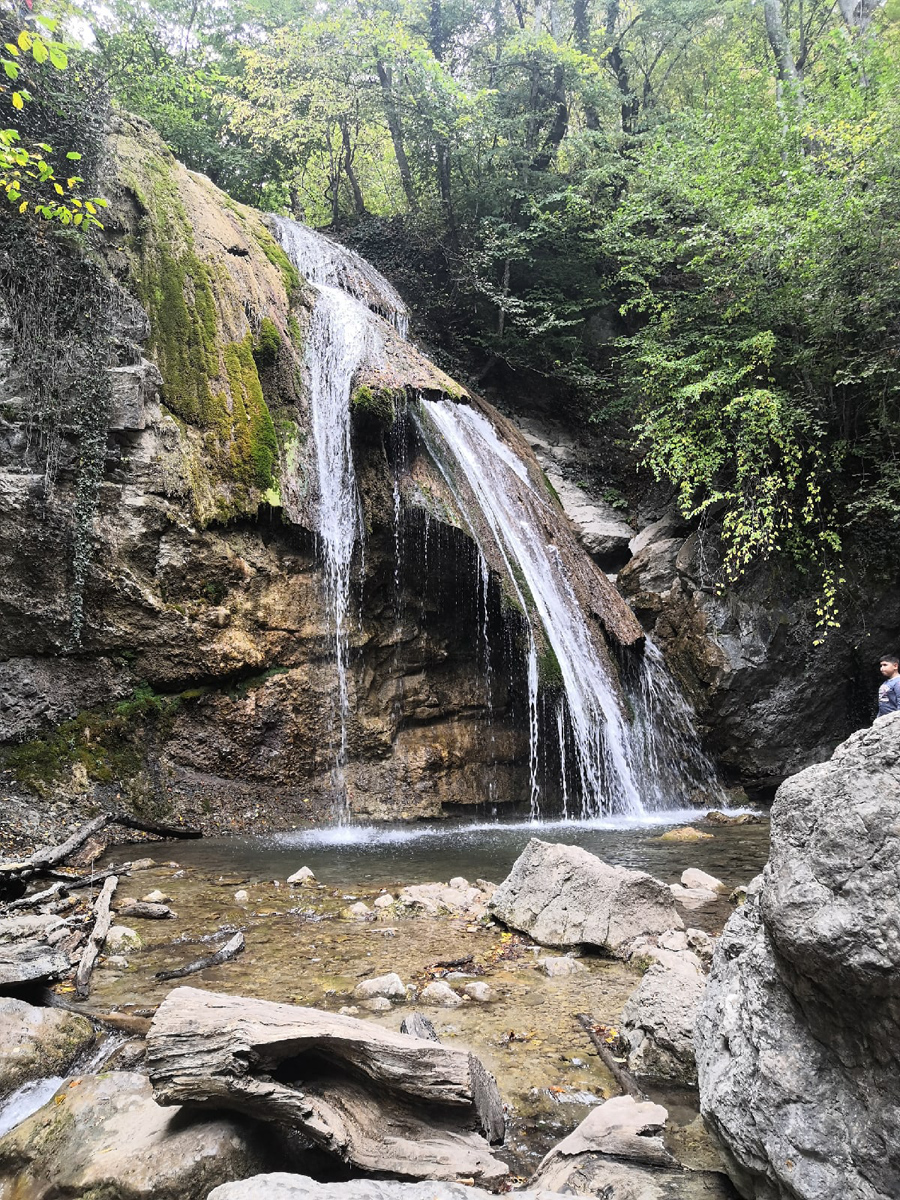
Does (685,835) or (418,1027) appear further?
(685,835)

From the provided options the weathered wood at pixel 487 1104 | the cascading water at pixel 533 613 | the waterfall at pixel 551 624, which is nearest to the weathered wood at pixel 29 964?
the weathered wood at pixel 487 1104

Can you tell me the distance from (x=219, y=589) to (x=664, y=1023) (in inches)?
267

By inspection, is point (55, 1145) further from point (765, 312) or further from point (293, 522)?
point (765, 312)

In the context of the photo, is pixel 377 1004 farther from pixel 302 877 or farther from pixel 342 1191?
pixel 302 877

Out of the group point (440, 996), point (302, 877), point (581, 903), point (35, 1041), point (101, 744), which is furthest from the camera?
point (101, 744)

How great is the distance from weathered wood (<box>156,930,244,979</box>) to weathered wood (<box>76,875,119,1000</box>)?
1.05 feet

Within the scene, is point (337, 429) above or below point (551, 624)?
above

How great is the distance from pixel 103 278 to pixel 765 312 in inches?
383

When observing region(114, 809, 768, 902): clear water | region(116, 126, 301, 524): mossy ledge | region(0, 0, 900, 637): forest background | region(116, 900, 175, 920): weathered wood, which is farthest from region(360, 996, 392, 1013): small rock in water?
region(0, 0, 900, 637): forest background

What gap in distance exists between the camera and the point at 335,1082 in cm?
214

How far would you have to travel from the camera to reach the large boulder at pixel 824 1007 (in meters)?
1.39

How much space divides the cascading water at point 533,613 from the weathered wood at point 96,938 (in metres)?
4.23

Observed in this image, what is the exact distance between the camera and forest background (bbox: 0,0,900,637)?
32.9 feet

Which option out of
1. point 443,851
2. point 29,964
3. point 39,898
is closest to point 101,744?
point 39,898
